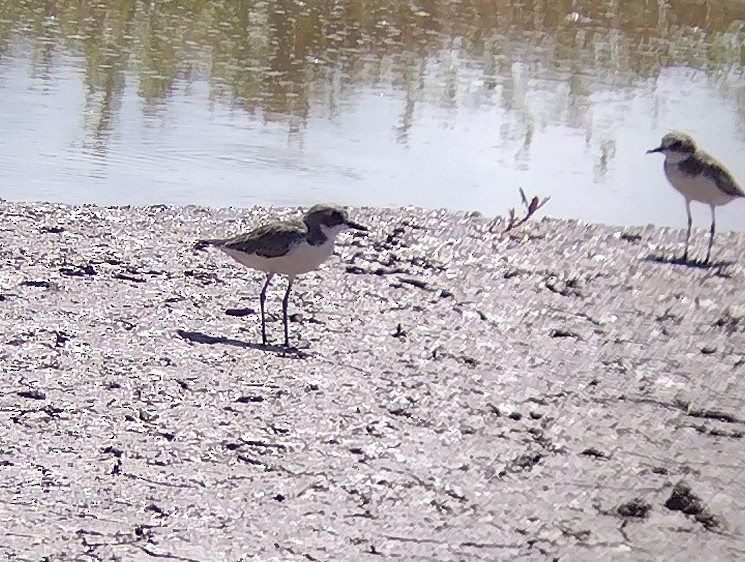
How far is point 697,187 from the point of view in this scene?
372 inches

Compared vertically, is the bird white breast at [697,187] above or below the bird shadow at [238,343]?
above

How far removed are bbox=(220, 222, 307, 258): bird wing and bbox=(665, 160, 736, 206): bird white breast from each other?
10.6 feet

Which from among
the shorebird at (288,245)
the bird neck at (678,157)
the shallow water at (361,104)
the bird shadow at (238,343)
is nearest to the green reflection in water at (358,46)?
the shallow water at (361,104)

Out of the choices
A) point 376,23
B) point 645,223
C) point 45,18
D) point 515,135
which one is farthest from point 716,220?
point 45,18

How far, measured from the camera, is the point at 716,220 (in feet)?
34.3

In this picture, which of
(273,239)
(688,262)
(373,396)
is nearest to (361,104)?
(688,262)

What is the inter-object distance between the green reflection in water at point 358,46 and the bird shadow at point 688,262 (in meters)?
3.24

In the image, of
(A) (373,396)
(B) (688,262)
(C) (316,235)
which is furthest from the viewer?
(B) (688,262)

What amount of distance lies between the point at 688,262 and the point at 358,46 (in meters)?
6.59

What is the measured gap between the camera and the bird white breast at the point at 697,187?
942cm

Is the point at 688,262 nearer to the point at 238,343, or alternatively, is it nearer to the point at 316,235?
the point at 316,235

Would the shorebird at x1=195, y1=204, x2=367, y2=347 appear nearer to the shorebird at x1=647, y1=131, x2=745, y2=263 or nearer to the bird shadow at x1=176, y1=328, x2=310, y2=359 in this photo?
the bird shadow at x1=176, y1=328, x2=310, y2=359

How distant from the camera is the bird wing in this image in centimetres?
715

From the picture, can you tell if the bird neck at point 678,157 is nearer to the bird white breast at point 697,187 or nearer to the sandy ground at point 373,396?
the bird white breast at point 697,187
